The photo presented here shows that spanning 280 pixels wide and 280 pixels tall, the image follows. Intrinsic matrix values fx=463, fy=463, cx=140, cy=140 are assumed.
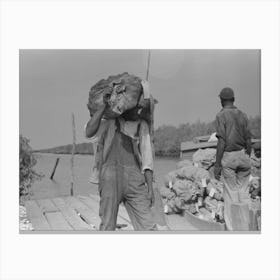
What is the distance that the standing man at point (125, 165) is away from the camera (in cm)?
362

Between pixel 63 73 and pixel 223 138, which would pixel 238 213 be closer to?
pixel 223 138

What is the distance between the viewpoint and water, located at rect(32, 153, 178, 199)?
4059mm

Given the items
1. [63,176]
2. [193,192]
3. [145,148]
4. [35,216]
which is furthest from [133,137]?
[35,216]

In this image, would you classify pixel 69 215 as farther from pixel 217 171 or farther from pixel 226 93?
pixel 226 93

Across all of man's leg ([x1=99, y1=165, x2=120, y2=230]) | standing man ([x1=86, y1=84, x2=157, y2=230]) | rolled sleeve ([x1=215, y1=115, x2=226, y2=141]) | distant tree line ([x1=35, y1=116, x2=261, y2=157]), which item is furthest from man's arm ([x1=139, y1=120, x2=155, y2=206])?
rolled sleeve ([x1=215, y1=115, x2=226, y2=141])

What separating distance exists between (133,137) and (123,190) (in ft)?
1.39

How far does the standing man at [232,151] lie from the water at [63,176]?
0.46 meters

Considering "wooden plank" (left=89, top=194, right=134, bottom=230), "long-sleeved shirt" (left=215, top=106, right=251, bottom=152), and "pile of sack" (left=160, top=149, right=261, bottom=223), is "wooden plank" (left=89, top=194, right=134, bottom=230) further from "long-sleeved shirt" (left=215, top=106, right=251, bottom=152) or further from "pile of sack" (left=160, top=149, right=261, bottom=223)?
"long-sleeved shirt" (left=215, top=106, right=251, bottom=152)

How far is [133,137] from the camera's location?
3.66m

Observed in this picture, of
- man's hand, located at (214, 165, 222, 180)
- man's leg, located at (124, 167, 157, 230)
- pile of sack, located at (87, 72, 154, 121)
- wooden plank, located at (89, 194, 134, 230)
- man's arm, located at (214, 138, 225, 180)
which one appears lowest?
wooden plank, located at (89, 194, 134, 230)

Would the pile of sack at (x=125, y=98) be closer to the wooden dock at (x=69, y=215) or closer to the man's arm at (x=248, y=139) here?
the wooden dock at (x=69, y=215)

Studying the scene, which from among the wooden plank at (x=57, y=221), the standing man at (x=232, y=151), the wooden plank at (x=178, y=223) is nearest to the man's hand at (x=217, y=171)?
the standing man at (x=232, y=151)

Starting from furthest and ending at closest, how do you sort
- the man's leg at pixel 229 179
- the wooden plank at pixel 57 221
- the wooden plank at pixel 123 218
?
1. the man's leg at pixel 229 179
2. the wooden plank at pixel 57 221
3. the wooden plank at pixel 123 218
